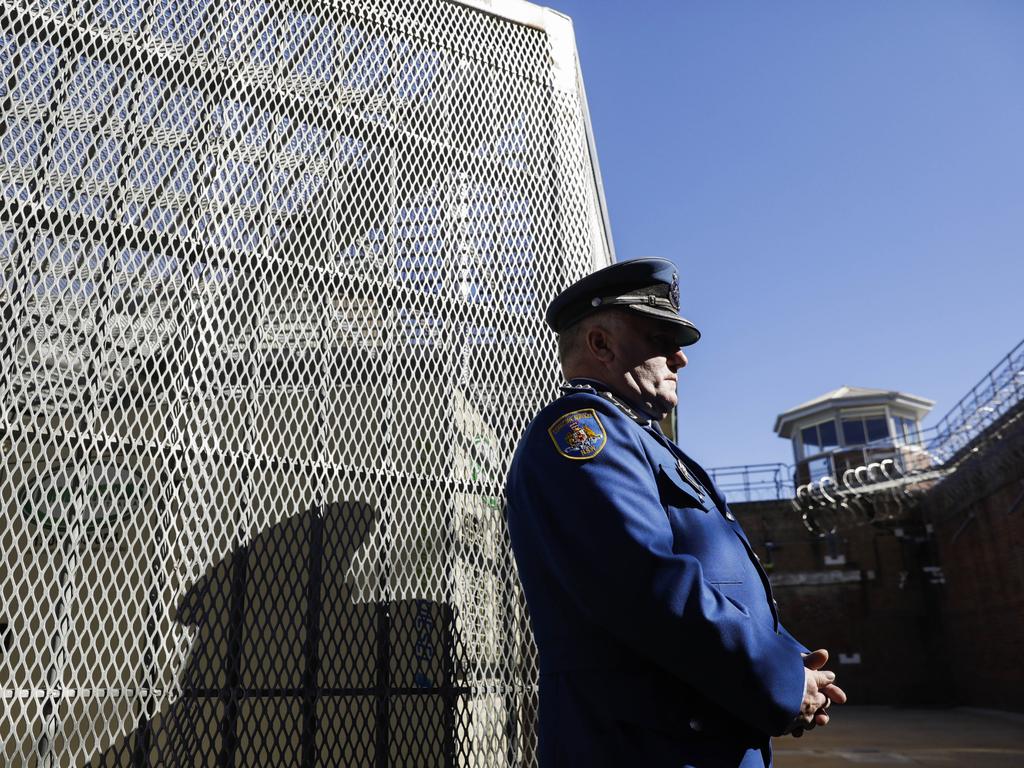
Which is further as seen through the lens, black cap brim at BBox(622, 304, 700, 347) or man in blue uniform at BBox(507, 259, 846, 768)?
black cap brim at BBox(622, 304, 700, 347)

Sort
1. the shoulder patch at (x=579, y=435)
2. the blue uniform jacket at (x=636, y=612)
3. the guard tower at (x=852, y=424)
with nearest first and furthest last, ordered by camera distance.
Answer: the blue uniform jacket at (x=636, y=612) < the shoulder patch at (x=579, y=435) < the guard tower at (x=852, y=424)

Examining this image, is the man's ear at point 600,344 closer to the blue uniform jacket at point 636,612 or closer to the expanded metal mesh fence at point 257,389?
the blue uniform jacket at point 636,612

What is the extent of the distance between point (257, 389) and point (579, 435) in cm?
122

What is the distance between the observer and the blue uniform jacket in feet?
4.64

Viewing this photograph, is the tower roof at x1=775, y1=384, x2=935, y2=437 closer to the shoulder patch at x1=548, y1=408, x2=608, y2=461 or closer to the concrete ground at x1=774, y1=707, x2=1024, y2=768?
the concrete ground at x1=774, y1=707, x2=1024, y2=768

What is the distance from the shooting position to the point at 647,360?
1.95m

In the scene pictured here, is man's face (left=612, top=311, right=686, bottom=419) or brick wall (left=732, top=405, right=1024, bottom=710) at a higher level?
man's face (left=612, top=311, right=686, bottom=419)

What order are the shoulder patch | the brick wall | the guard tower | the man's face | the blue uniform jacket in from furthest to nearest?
the guard tower → the brick wall → the man's face → the shoulder patch → the blue uniform jacket

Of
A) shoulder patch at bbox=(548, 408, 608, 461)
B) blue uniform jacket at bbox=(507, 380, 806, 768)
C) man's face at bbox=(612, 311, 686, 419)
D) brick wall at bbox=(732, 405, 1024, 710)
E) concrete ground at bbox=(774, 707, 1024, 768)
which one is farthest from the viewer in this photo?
brick wall at bbox=(732, 405, 1024, 710)

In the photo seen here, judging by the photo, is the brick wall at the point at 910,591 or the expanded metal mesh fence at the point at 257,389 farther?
the brick wall at the point at 910,591

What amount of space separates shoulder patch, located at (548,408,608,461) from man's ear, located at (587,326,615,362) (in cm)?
28

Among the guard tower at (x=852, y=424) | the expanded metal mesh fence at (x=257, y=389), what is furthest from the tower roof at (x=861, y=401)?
the expanded metal mesh fence at (x=257, y=389)

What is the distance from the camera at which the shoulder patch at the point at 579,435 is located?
1634mm

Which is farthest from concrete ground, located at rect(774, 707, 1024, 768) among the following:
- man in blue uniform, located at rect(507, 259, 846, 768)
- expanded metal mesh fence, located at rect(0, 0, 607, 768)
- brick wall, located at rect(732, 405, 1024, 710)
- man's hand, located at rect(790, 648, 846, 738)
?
man in blue uniform, located at rect(507, 259, 846, 768)
